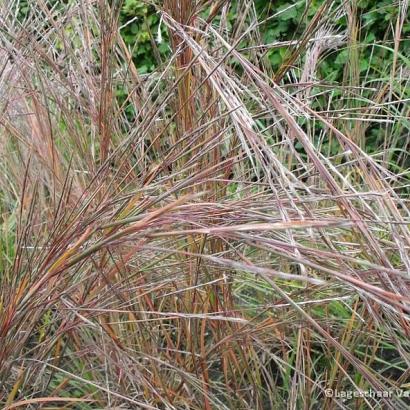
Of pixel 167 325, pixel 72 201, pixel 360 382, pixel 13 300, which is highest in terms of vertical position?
pixel 13 300

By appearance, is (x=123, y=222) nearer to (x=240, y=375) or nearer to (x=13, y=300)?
(x=13, y=300)

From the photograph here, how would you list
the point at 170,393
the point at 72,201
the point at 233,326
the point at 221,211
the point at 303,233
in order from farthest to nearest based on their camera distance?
the point at 72,201, the point at 233,326, the point at 170,393, the point at 303,233, the point at 221,211

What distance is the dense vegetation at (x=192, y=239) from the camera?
103 centimetres

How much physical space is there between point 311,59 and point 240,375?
2.71 feet

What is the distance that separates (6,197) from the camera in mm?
2305

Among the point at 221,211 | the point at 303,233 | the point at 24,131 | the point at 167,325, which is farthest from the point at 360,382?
the point at 24,131

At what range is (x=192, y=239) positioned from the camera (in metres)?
1.48

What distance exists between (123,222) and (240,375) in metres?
0.77

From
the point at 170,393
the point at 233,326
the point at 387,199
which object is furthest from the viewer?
the point at 233,326

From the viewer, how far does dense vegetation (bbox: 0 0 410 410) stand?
1.03 metres

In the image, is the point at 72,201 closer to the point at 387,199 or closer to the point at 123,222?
the point at 123,222

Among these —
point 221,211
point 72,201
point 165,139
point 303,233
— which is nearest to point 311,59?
point 165,139

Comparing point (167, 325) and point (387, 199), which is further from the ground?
point (387, 199)

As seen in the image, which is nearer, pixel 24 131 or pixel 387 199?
pixel 387 199
